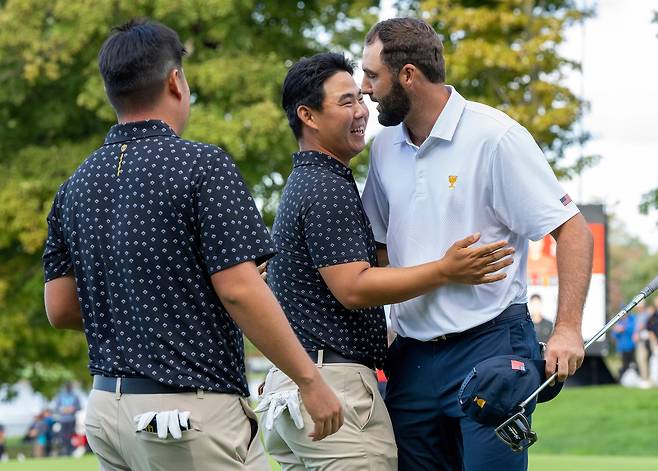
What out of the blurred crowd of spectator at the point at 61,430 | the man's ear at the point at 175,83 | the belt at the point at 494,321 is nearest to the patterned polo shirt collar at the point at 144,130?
the man's ear at the point at 175,83

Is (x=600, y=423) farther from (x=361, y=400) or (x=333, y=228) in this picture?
(x=333, y=228)

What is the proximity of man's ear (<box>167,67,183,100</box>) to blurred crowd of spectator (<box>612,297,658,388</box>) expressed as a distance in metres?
18.8

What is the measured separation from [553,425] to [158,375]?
541 inches

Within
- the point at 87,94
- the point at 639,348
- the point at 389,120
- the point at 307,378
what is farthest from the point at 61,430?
the point at 307,378

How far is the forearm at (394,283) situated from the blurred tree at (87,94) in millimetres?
16375

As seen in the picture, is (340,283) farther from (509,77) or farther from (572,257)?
(509,77)

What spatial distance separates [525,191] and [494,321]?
481 mm

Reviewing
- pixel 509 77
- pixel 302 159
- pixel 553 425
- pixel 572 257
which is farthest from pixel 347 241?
pixel 509 77

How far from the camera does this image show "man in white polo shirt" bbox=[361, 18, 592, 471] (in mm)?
4234

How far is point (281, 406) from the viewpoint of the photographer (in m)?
4.32

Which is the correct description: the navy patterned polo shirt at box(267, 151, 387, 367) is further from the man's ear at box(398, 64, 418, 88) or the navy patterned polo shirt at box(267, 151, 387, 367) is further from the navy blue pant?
the man's ear at box(398, 64, 418, 88)

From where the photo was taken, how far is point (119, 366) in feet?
11.8

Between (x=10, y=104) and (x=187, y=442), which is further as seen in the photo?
(x=10, y=104)

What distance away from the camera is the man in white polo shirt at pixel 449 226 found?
4.23 metres
